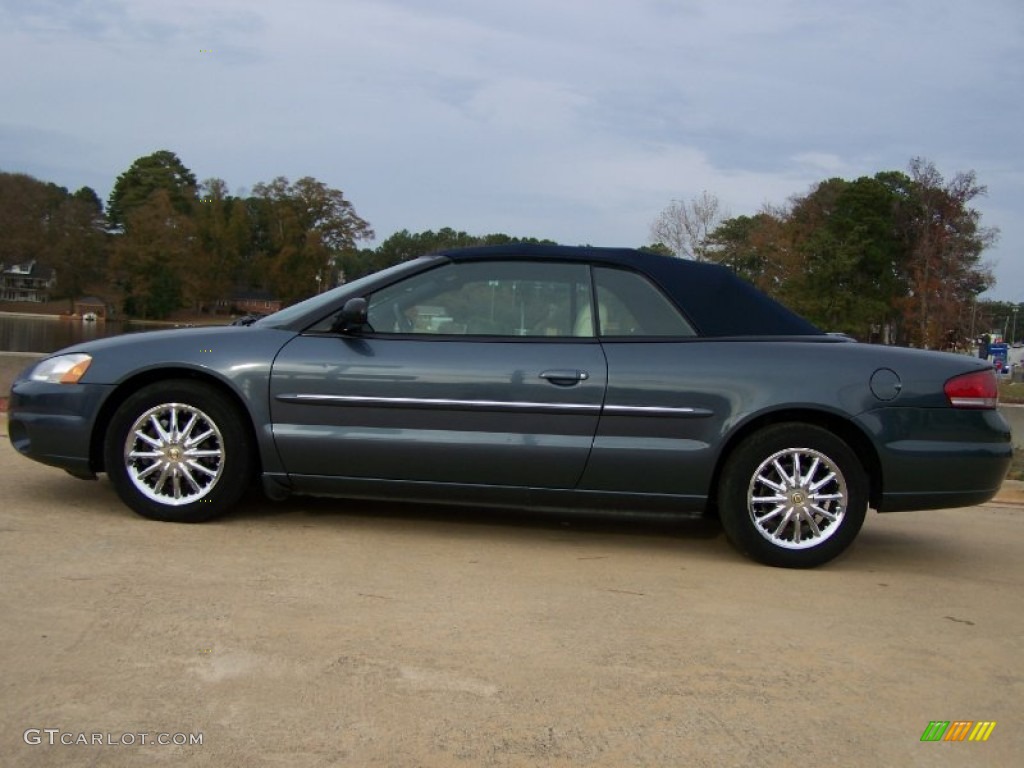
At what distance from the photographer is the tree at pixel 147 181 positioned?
297ft

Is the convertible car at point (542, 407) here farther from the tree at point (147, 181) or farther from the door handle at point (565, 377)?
the tree at point (147, 181)

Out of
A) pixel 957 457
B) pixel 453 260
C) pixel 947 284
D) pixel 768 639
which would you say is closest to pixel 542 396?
pixel 453 260

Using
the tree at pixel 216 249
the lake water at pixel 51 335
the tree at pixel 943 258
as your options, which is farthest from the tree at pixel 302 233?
the tree at pixel 943 258

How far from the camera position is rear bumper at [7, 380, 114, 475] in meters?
4.56

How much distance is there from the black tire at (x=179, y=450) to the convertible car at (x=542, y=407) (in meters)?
0.01

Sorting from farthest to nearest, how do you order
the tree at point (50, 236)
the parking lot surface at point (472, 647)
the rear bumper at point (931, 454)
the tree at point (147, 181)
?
the tree at point (147, 181)
the tree at point (50, 236)
the rear bumper at point (931, 454)
the parking lot surface at point (472, 647)

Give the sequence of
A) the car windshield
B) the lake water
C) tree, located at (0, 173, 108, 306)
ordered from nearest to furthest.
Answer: the car windshield → the lake water → tree, located at (0, 173, 108, 306)

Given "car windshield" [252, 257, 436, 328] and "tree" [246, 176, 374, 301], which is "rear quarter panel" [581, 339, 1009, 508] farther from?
"tree" [246, 176, 374, 301]

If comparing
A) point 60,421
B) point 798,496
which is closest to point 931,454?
point 798,496

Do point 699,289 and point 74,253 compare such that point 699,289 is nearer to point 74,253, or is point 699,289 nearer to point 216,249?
point 216,249

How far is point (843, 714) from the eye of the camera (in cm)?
278

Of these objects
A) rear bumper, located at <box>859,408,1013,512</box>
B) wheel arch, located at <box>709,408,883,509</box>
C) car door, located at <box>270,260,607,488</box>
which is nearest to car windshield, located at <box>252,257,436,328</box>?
car door, located at <box>270,260,607,488</box>

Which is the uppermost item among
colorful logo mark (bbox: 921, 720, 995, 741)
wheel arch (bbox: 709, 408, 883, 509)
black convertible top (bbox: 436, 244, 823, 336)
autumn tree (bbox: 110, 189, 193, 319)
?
autumn tree (bbox: 110, 189, 193, 319)

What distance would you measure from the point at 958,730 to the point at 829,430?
6.20 ft
